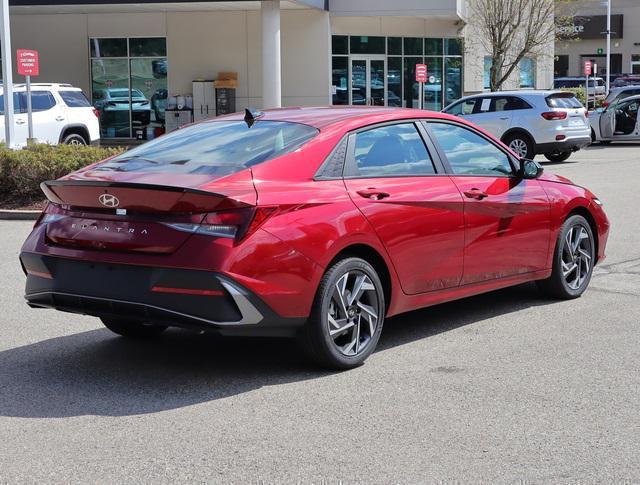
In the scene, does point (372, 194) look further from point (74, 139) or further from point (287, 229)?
point (74, 139)

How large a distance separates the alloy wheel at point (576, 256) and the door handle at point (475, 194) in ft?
3.85

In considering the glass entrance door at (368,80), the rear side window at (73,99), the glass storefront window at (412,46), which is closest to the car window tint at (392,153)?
the rear side window at (73,99)

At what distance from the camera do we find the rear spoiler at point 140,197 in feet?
17.6

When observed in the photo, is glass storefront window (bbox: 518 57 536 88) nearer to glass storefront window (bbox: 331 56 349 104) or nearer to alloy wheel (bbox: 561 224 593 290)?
glass storefront window (bbox: 331 56 349 104)

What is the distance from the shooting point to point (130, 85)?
34.3 meters

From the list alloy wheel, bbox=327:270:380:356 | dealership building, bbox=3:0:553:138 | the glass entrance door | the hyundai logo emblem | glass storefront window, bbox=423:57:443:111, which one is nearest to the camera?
the hyundai logo emblem

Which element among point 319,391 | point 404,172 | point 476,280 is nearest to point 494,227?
point 476,280

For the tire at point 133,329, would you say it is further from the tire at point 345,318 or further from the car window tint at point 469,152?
the car window tint at point 469,152

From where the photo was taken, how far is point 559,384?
5668mm

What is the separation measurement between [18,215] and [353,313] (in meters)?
9.71

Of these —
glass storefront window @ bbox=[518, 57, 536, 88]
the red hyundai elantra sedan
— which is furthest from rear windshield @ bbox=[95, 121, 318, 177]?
glass storefront window @ bbox=[518, 57, 536, 88]

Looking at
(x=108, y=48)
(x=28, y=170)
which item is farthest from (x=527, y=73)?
(x=28, y=170)

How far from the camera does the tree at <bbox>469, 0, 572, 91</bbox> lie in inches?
1494

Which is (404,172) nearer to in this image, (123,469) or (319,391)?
(319,391)
